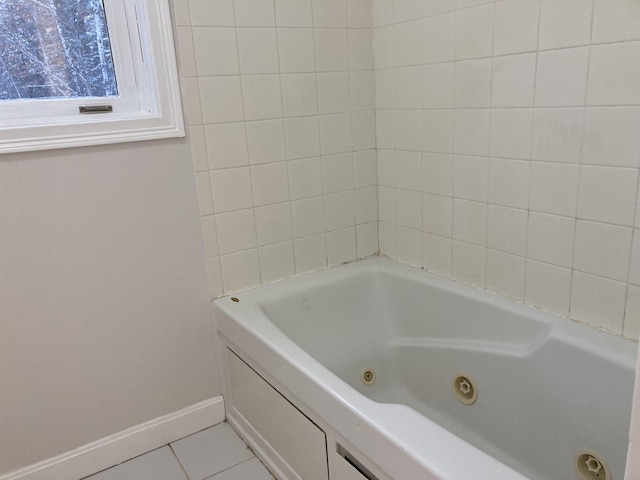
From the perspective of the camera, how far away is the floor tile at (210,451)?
1701 millimetres

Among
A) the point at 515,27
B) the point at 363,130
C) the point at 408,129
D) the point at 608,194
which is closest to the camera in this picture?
the point at 608,194

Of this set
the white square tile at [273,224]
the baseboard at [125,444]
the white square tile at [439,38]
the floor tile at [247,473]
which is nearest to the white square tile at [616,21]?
the white square tile at [439,38]

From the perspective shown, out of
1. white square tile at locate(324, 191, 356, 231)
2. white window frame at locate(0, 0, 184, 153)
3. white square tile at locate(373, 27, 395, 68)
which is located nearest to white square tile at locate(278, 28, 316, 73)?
white square tile at locate(373, 27, 395, 68)

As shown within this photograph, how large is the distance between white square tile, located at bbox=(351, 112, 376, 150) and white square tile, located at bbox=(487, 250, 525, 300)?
670 mm

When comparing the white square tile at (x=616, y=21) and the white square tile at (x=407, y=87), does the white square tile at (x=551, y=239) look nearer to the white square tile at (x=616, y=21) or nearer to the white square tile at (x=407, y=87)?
the white square tile at (x=616, y=21)

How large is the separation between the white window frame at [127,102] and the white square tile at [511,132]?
1.00 metres

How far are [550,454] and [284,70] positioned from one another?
1.48 meters

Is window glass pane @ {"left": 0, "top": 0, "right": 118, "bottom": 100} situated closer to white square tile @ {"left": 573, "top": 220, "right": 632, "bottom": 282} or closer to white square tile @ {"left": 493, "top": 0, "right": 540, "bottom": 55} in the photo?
white square tile @ {"left": 493, "top": 0, "right": 540, "bottom": 55}

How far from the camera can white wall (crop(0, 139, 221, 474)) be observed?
59.2 inches

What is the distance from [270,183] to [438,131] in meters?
0.63

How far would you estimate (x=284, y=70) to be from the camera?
1.81 m

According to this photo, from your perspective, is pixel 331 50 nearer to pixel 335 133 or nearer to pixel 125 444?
pixel 335 133

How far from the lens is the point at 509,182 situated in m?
1.60

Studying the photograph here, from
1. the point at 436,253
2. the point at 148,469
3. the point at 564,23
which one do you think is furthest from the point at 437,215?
the point at 148,469
